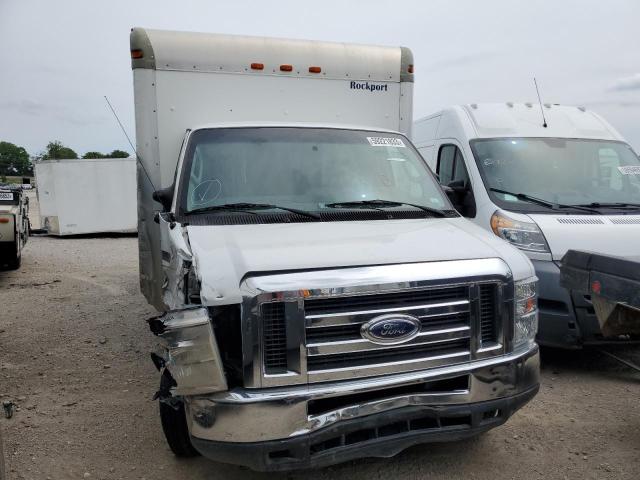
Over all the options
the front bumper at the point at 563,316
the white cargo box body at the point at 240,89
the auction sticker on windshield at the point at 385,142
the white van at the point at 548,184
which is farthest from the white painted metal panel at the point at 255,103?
the front bumper at the point at 563,316

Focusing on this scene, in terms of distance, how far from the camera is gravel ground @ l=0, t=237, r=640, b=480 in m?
3.44

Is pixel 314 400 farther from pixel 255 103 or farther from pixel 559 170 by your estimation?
pixel 559 170

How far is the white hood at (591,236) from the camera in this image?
5.01m

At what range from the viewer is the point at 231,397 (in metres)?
2.63

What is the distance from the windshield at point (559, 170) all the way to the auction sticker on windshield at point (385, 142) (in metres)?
1.56

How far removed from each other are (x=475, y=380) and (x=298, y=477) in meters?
1.24

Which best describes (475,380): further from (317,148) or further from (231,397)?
(317,148)

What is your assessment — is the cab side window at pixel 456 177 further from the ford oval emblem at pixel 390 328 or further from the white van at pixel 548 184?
the ford oval emblem at pixel 390 328

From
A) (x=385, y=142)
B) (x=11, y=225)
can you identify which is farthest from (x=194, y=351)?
(x=11, y=225)

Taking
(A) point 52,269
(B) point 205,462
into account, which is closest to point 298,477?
(B) point 205,462

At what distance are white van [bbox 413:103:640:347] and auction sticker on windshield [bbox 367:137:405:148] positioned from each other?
621 millimetres

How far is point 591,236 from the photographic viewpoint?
16.5 feet

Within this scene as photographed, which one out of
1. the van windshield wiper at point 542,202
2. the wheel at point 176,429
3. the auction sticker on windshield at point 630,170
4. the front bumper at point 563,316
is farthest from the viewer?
the auction sticker on windshield at point 630,170

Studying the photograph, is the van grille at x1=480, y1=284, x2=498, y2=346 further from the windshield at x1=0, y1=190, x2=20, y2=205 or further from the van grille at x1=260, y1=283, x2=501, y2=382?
the windshield at x1=0, y1=190, x2=20, y2=205
